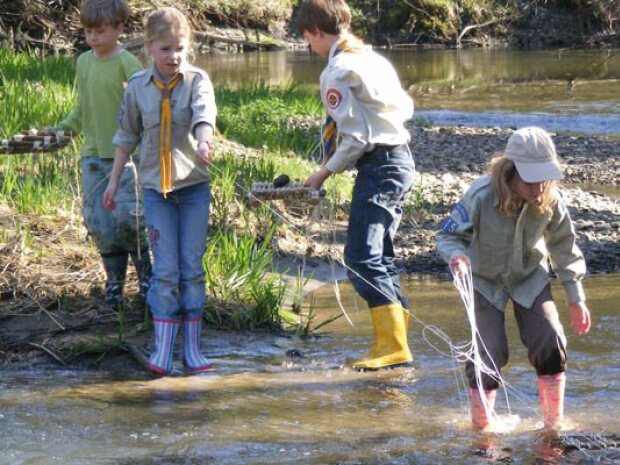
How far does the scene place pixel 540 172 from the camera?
174 inches

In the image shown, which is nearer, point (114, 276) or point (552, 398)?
point (552, 398)

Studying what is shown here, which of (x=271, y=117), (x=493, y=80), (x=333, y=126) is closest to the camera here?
(x=333, y=126)

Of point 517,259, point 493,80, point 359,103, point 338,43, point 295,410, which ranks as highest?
point 338,43

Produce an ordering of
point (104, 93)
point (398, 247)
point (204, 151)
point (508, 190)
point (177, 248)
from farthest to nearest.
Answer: point (398, 247) → point (104, 93) → point (177, 248) → point (204, 151) → point (508, 190)

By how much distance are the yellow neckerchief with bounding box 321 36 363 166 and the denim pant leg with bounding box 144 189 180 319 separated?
0.76 metres

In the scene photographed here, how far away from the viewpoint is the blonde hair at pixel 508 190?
4.51 meters

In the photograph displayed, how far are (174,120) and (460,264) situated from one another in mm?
1731

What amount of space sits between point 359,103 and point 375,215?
0.51 meters

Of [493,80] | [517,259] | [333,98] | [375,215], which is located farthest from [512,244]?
[493,80]

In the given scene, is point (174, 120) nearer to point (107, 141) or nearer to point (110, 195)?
point (110, 195)

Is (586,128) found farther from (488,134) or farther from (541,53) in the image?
(541,53)

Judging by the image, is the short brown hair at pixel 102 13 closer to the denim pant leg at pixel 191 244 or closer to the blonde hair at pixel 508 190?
the denim pant leg at pixel 191 244

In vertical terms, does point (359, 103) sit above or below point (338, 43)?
below

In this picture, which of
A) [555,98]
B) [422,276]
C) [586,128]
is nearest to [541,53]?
[555,98]
